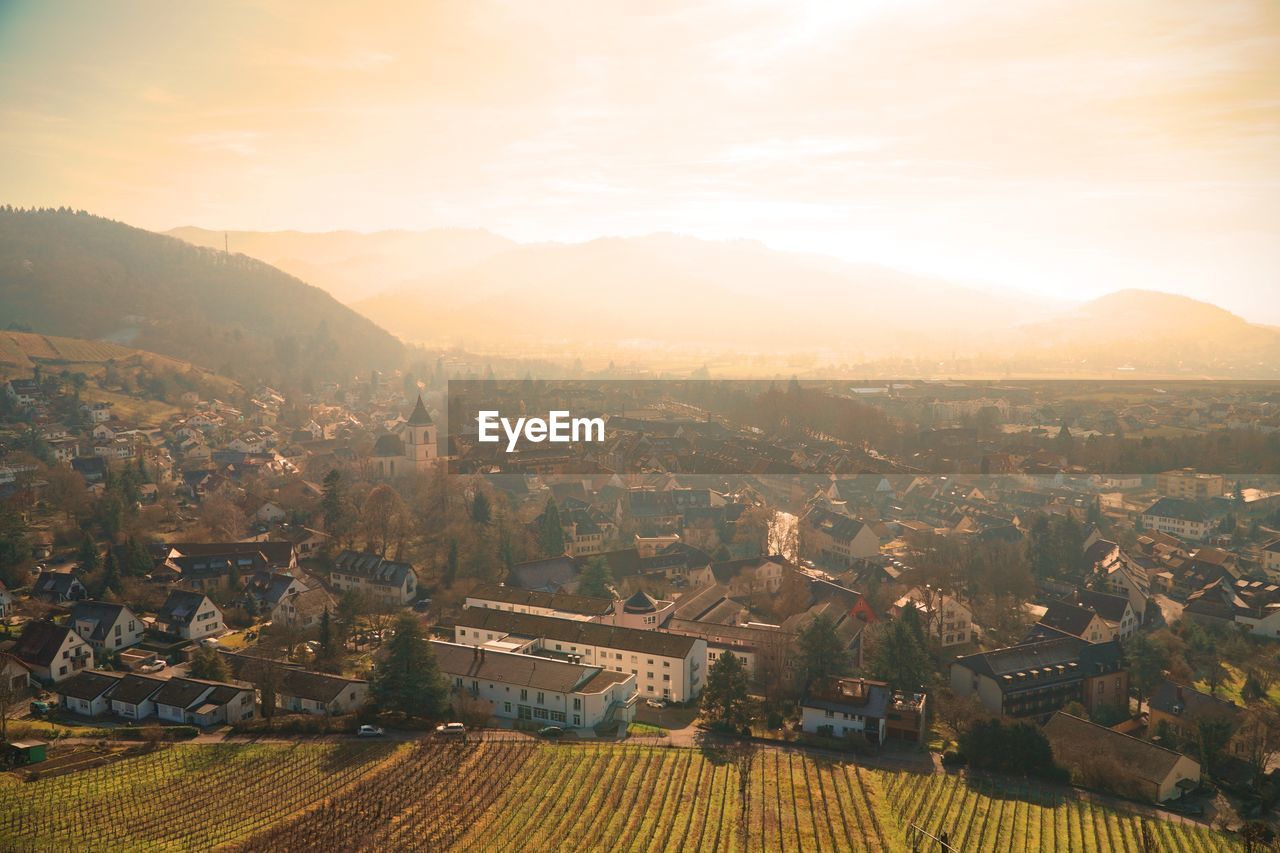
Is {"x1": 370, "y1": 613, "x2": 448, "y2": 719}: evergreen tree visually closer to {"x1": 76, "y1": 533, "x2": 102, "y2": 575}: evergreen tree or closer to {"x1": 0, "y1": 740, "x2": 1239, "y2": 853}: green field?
{"x1": 0, "y1": 740, "x2": 1239, "y2": 853}: green field

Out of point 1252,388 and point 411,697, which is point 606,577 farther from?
point 1252,388

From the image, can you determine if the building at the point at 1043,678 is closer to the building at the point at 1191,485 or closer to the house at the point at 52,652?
the house at the point at 52,652

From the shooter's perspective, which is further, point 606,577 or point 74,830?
point 606,577

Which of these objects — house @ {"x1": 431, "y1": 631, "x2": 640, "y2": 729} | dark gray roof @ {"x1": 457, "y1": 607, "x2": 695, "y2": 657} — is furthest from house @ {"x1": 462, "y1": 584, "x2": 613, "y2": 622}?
house @ {"x1": 431, "y1": 631, "x2": 640, "y2": 729}

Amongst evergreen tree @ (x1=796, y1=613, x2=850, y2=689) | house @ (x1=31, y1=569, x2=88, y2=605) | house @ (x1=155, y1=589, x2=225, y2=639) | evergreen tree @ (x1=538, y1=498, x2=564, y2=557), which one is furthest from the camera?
evergreen tree @ (x1=538, y1=498, x2=564, y2=557)

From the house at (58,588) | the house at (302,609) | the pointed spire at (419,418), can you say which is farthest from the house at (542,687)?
the pointed spire at (419,418)

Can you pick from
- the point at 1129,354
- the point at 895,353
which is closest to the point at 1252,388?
the point at 1129,354

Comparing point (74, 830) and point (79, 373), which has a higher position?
point (79, 373)
